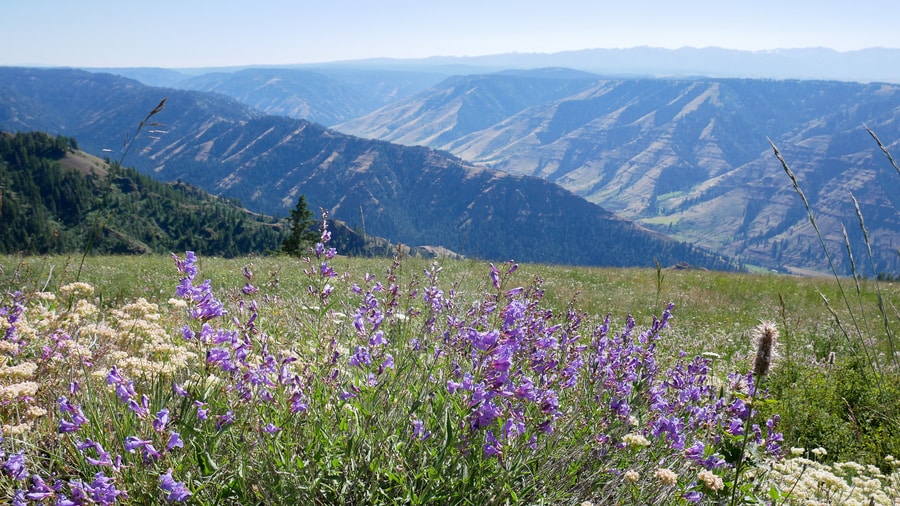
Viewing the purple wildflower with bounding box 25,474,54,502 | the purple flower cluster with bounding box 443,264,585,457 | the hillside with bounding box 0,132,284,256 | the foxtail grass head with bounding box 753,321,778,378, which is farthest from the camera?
the hillside with bounding box 0,132,284,256

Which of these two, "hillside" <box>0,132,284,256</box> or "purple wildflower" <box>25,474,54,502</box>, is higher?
"purple wildflower" <box>25,474,54,502</box>

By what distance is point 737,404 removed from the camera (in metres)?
3.75

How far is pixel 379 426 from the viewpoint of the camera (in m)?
2.99

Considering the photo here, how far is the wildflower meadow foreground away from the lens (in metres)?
2.70

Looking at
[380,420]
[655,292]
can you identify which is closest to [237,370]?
[380,420]

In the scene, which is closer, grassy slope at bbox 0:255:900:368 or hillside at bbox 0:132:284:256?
grassy slope at bbox 0:255:900:368

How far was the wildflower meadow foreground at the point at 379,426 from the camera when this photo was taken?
2695 millimetres

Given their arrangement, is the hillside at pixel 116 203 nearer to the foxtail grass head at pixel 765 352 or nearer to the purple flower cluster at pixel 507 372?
the purple flower cluster at pixel 507 372

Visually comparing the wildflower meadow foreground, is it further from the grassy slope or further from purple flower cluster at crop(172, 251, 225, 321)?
the grassy slope

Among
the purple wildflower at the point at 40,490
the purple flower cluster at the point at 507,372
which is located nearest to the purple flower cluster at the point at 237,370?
the purple wildflower at the point at 40,490

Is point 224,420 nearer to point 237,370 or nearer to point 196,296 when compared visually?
point 237,370

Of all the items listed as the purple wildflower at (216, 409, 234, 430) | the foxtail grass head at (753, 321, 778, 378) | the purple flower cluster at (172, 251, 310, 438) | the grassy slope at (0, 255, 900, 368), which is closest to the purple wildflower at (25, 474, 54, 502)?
the purple flower cluster at (172, 251, 310, 438)

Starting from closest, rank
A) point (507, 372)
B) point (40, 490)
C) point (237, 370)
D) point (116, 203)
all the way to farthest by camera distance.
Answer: point (40, 490), point (507, 372), point (237, 370), point (116, 203)

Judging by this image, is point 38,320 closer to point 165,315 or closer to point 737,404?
point 165,315
